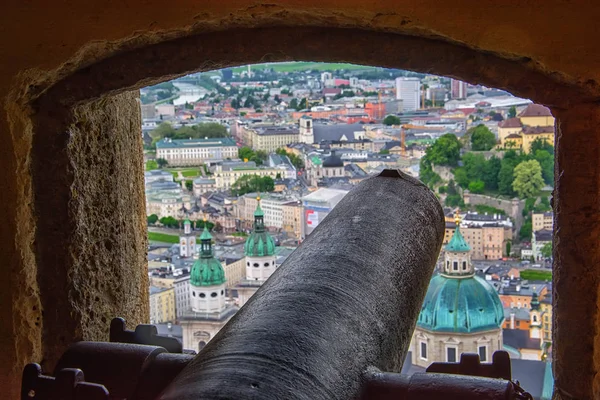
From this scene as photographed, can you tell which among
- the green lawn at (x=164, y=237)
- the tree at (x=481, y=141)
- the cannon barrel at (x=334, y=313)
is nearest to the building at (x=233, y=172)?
the green lawn at (x=164, y=237)

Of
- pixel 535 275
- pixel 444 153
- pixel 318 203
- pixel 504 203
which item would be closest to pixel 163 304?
pixel 318 203

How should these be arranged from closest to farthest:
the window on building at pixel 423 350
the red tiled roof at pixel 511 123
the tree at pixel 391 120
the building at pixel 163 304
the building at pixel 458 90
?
the building at pixel 163 304 < the window on building at pixel 423 350 < the red tiled roof at pixel 511 123 < the tree at pixel 391 120 < the building at pixel 458 90

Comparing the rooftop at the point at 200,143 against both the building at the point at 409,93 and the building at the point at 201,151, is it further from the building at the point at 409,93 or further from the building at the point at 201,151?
the building at the point at 409,93

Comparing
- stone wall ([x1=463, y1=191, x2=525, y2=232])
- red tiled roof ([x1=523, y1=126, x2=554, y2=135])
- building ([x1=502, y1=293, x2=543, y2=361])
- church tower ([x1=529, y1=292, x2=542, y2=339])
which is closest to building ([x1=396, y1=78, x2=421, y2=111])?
red tiled roof ([x1=523, y1=126, x2=554, y2=135])

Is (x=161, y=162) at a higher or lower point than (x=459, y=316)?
higher

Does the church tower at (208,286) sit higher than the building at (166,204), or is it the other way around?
the building at (166,204)

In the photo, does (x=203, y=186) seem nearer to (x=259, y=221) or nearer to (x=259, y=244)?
(x=259, y=221)

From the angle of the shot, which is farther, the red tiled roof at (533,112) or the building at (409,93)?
the building at (409,93)
